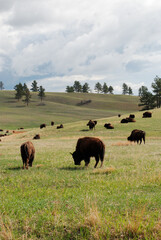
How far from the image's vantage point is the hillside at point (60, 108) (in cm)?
10812

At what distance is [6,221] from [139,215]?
9.13 feet

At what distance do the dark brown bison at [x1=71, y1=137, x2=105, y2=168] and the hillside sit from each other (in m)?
84.2

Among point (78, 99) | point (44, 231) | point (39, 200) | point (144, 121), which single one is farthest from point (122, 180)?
point (78, 99)

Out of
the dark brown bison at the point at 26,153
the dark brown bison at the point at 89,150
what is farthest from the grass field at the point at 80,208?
the dark brown bison at the point at 26,153

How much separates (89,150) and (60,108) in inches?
5133

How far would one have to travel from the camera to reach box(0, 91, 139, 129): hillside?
108 m

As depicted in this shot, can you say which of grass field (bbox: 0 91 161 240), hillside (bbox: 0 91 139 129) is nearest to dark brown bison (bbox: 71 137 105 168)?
grass field (bbox: 0 91 161 240)

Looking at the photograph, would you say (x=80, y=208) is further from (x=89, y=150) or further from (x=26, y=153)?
(x=26, y=153)

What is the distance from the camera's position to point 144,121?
2133 inches

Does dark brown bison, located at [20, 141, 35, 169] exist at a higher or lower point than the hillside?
lower

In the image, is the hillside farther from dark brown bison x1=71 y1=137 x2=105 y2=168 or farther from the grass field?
the grass field

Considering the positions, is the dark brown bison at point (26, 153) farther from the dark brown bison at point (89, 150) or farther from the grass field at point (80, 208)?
the grass field at point (80, 208)

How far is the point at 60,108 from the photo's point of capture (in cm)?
14175

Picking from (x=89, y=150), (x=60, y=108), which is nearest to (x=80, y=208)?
(x=89, y=150)
